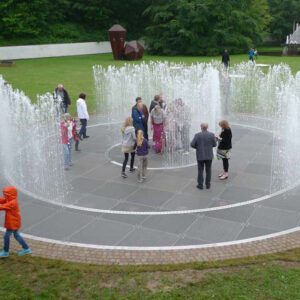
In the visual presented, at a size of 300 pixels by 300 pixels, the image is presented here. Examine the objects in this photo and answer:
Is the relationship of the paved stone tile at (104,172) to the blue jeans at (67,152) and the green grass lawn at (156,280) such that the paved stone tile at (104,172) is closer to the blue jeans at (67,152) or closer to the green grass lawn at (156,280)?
the blue jeans at (67,152)

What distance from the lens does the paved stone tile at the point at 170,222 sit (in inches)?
305

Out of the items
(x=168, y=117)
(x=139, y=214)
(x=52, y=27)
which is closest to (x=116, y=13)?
(x=52, y=27)

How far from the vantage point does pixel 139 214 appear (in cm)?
840

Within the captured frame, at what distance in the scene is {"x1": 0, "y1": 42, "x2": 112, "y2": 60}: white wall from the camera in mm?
43438

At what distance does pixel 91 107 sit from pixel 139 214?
12088 mm

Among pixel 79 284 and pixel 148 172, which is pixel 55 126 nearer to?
pixel 148 172

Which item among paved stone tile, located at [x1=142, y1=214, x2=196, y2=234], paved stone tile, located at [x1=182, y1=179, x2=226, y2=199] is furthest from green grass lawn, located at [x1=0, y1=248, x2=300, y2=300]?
paved stone tile, located at [x1=182, y1=179, x2=226, y2=199]

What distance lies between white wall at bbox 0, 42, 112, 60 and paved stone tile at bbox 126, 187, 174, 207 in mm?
38590

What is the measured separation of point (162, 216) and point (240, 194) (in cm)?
216

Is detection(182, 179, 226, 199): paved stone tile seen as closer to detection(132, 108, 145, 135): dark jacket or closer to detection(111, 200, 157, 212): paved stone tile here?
detection(111, 200, 157, 212): paved stone tile

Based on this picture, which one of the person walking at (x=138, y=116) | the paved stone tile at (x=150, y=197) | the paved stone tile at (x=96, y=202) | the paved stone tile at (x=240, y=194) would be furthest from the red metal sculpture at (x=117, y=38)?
the paved stone tile at (x=240, y=194)

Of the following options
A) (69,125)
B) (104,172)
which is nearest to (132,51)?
(69,125)

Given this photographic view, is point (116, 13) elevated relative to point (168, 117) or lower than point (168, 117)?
elevated

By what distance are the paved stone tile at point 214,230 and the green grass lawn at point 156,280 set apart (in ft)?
2.86
